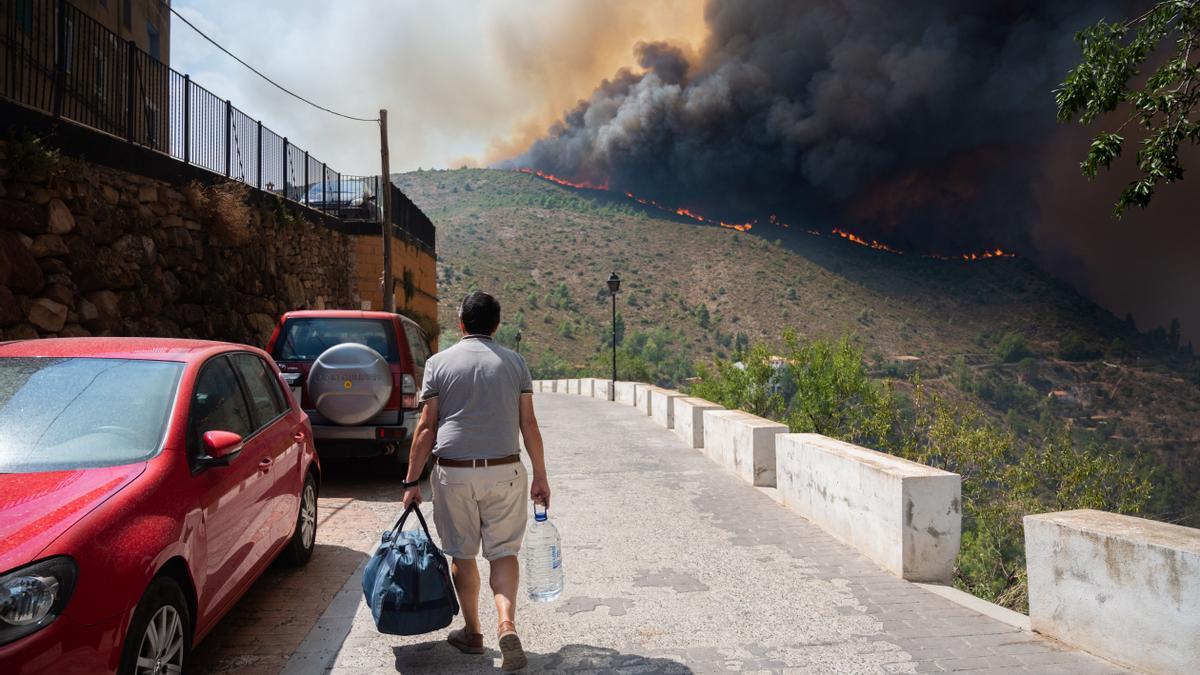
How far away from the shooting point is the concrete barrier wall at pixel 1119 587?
3330 millimetres

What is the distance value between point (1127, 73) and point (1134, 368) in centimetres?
10669

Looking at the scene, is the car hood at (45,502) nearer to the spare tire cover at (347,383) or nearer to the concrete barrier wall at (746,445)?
the spare tire cover at (347,383)

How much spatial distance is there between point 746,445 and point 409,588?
21.2 feet

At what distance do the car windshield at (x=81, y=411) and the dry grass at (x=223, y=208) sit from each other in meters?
9.33

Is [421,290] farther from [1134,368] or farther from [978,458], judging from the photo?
[1134,368]

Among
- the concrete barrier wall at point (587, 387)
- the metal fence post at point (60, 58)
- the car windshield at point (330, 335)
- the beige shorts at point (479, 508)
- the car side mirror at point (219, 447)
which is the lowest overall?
the concrete barrier wall at point (587, 387)

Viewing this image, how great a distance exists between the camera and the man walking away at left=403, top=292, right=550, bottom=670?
357 cm

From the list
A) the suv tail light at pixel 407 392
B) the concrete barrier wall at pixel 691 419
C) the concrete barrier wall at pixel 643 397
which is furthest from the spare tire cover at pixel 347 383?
the concrete barrier wall at pixel 643 397

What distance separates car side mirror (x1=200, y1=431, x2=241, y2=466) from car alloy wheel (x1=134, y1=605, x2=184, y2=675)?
693 mm

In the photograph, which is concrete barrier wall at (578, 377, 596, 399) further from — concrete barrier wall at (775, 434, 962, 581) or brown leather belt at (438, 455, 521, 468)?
brown leather belt at (438, 455, 521, 468)

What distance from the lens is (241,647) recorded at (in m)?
3.90

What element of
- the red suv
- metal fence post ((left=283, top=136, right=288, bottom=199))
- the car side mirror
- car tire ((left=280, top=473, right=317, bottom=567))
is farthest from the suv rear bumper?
metal fence post ((left=283, top=136, right=288, bottom=199))

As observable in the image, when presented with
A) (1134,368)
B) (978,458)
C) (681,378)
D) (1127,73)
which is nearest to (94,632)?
(1127,73)

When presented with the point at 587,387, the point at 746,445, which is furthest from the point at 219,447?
the point at 587,387
